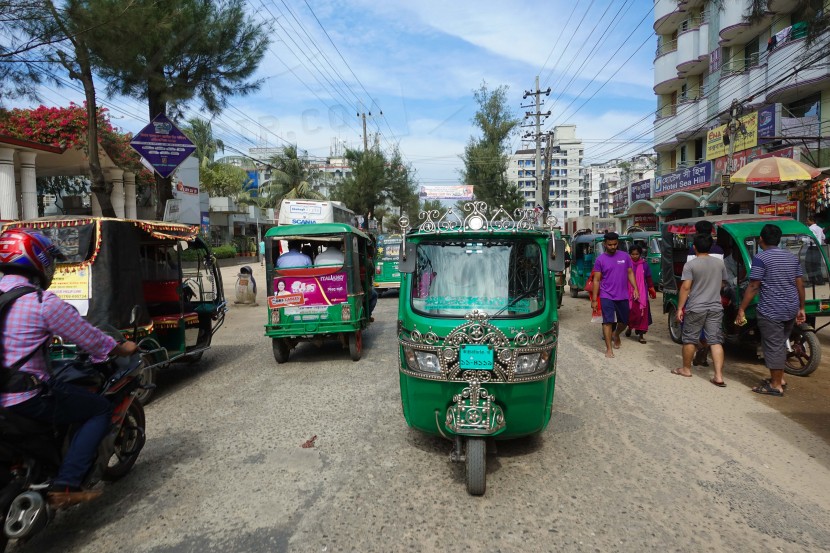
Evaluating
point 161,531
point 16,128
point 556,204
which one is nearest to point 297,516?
point 161,531

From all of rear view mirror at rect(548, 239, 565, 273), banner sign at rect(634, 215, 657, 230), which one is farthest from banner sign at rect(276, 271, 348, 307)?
banner sign at rect(634, 215, 657, 230)

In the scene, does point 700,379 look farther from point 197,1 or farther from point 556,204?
point 556,204

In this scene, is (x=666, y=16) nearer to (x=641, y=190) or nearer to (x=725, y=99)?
(x=725, y=99)

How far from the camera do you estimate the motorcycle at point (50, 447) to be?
2.88 m

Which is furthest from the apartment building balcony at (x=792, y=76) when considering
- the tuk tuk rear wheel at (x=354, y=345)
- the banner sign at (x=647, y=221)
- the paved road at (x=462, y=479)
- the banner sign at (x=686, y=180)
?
the tuk tuk rear wheel at (x=354, y=345)

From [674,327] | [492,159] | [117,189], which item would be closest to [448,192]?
[492,159]

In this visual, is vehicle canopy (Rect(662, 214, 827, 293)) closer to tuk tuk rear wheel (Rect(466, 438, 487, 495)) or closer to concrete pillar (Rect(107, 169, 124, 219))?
tuk tuk rear wheel (Rect(466, 438, 487, 495))

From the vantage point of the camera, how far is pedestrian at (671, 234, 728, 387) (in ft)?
21.5

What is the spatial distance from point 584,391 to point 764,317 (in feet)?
7.26

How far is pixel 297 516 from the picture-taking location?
11.6 feet

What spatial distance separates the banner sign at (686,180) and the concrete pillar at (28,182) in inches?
965

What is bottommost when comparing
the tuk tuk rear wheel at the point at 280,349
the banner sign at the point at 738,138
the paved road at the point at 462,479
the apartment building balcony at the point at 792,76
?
the paved road at the point at 462,479

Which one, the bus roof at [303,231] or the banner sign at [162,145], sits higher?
the banner sign at [162,145]

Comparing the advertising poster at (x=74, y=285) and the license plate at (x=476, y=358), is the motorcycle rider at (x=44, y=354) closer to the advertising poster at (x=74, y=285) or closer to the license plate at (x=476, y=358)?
the license plate at (x=476, y=358)
